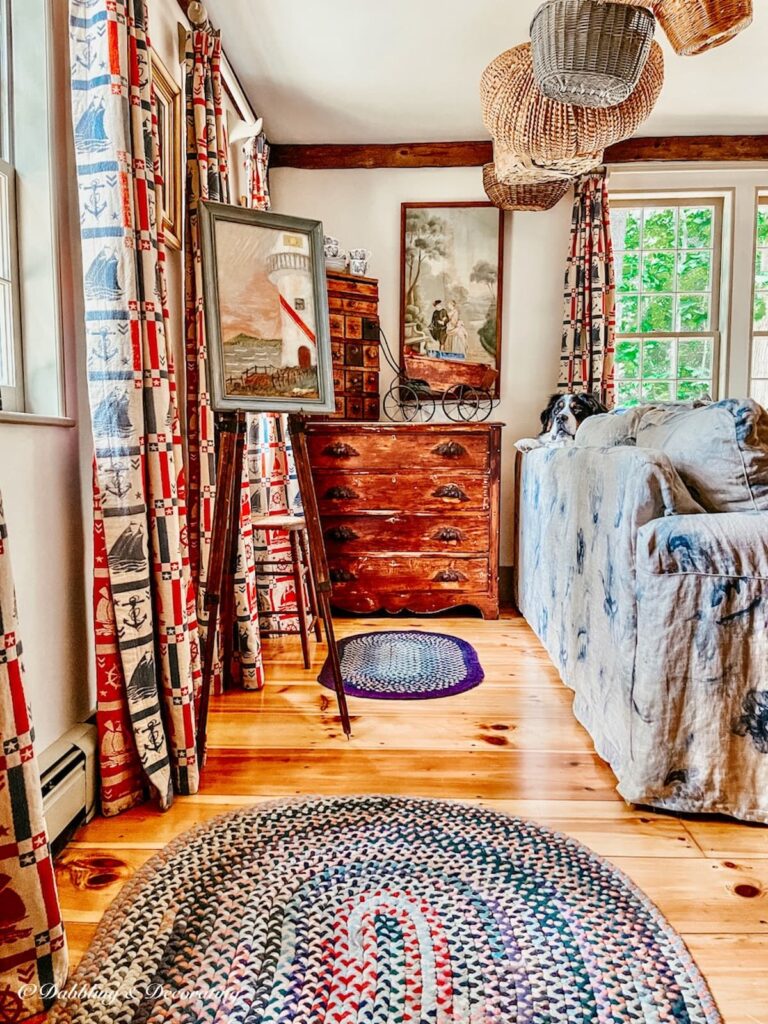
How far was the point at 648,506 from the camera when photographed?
156cm

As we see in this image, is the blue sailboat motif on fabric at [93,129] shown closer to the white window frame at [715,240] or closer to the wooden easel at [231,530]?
the wooden easel at [231,530]

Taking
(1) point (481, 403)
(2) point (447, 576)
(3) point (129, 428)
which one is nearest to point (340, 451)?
(2) point (447, 576)

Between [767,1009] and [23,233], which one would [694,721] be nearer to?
[767,1009]

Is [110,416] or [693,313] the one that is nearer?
[110,416]

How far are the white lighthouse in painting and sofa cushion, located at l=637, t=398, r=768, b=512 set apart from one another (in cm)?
106

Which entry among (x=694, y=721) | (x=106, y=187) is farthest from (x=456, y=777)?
(x=106, y=187)

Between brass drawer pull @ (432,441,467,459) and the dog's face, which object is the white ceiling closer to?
the dog's face

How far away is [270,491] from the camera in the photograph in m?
3.09

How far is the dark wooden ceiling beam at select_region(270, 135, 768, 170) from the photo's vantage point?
3.82 meters

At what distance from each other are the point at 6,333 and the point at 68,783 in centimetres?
103

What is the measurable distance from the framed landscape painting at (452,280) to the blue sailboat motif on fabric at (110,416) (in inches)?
102

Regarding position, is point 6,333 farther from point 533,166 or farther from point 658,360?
point 658,360

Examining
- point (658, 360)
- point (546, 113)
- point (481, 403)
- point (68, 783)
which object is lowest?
point (68, 783)

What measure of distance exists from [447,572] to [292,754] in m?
1.67
